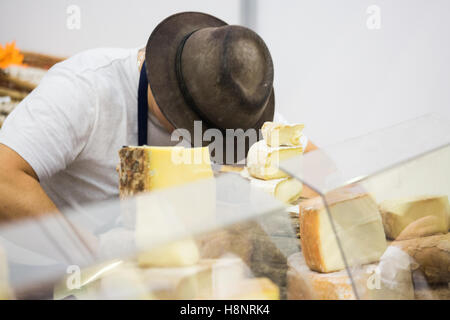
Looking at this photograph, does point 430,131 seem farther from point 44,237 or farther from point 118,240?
point 44,237

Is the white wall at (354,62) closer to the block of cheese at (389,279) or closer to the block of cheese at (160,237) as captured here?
the block of cheese at (389,279)

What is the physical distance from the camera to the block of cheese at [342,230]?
0.43 metres

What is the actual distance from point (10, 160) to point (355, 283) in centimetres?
66

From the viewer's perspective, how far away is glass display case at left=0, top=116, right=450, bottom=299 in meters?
0.39

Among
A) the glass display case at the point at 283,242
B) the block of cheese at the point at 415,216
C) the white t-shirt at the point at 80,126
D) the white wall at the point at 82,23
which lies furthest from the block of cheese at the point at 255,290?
the white wall at the point at 82,23

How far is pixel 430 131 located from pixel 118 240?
61 cm

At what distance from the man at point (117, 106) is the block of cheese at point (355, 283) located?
1.00ft

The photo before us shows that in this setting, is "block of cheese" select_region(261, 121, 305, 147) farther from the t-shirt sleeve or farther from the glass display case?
the t-shirt sleeve

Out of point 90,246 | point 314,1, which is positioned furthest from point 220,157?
point 314,1

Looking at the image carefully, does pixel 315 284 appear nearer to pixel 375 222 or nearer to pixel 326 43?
pixel 375 222

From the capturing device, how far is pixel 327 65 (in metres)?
0.97

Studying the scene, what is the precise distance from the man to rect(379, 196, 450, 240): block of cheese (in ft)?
0.96

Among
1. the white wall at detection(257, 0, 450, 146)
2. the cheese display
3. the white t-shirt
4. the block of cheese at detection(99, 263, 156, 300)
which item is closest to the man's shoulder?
the white t-shirt

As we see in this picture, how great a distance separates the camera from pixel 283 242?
484 millimetres
